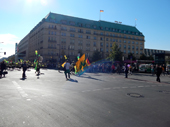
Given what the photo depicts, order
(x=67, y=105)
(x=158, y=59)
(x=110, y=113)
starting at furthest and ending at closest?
(x=158, y=59), (x=67, y=105), (x=110, y=113)

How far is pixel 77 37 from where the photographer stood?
224ft

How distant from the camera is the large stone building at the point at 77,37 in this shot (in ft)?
206

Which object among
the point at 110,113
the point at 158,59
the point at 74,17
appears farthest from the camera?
the point at 74,17

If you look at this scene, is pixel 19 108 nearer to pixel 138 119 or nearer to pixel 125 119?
pixel 125 119

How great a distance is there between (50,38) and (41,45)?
5.32m

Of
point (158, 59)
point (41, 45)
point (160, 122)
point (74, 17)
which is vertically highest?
point (74, 17)

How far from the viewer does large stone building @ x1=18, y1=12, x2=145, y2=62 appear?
62706 millimetres

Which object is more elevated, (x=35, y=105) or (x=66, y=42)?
(x=66, y=42)

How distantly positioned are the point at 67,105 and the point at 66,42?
201 ft

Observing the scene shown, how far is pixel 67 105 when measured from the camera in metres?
5.68

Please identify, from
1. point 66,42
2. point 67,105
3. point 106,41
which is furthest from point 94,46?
point 67,105

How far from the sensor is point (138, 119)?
4.48 m

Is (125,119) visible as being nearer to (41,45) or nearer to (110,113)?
(110,113)

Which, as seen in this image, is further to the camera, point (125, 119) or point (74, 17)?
point (74, 17)
